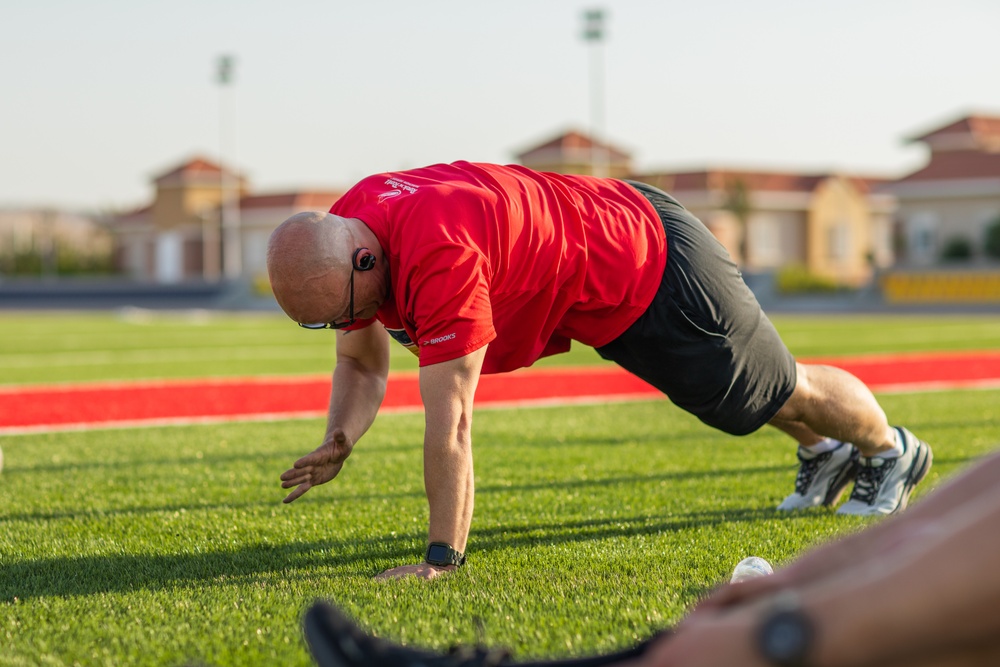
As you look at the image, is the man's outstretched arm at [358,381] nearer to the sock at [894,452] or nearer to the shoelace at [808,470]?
the shoelace at [808,470]

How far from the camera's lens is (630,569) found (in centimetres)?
376

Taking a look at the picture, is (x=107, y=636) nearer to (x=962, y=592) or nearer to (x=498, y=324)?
(x=498, y=324)

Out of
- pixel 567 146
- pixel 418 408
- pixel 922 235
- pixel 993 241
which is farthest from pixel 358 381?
pixel 567 146

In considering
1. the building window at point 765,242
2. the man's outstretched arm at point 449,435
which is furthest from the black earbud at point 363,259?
the building window at point 765,242

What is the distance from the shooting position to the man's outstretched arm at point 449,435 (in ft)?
10.8

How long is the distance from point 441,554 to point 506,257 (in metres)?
0.94

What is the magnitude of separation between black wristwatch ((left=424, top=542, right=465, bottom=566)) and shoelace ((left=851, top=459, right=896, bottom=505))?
201cm

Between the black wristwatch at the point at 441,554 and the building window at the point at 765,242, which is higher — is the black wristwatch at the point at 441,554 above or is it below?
above

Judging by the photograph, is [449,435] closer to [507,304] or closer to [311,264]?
[507,304]

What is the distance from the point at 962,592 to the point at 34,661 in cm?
229

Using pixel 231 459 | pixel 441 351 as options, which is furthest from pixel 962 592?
pixel 231 459

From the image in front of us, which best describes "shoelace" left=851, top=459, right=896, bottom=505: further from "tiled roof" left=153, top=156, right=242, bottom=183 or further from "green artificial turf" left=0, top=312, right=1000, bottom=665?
"tiled roof" left=153, top=156, right=242, bottom=183

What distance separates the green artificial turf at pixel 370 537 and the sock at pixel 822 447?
0.89 feet

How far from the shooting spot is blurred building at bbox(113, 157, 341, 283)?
219ft
